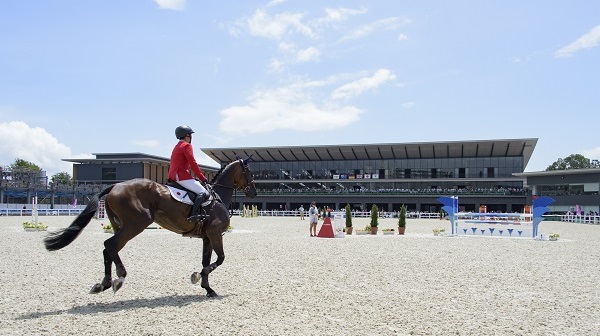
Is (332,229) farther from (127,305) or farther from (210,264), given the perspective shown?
(127,305)

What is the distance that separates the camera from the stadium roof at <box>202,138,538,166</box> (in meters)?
78.1

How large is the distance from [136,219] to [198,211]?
1.17 meters

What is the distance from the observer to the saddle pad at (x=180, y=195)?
8.97 meters

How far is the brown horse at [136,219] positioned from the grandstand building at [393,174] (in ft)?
228

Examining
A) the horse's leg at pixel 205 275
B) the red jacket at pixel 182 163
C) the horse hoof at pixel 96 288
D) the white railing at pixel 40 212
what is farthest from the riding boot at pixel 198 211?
the white railing at pixel 40 212

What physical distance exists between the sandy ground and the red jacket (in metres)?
2.12

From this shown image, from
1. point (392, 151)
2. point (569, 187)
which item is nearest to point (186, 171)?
point (569, 187)

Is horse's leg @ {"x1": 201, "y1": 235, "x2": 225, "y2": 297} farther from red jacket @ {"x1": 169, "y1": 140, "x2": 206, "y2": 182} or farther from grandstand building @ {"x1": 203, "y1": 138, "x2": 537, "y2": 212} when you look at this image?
grandstand building @ {"x1": 203, "y1": 138, "x2": 537, "y2": 212}

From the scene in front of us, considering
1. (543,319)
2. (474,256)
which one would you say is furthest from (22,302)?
(474,256)

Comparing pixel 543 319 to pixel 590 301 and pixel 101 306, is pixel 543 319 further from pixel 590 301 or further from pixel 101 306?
pixel 101 306

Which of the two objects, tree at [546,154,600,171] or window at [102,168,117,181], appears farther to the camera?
tree at [546,154,600,171]

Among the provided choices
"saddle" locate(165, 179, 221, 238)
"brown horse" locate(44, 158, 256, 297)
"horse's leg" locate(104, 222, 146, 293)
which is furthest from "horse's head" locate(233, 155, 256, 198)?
"horse's leg" locate(104, 222, 146, 293)

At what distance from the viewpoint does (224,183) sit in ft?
33.3

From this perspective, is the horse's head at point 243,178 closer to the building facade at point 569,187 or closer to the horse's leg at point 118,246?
the horse's leg at point 118,246
